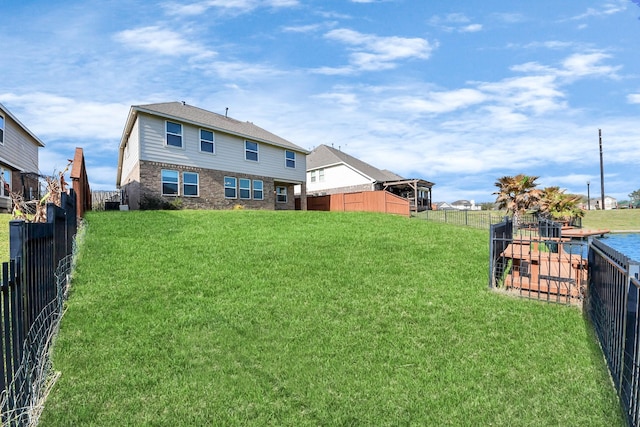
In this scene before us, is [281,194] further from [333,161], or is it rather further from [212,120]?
[333,161]

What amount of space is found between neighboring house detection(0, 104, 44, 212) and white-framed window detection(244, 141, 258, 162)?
37.1 feet

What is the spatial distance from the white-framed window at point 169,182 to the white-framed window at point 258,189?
544cm

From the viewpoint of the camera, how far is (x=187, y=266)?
7641 millimetres

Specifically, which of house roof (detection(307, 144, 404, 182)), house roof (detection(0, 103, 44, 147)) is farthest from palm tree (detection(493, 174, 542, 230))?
house roof (detection(0, 103, 44, 147))

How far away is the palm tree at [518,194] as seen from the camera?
2155 centimetres

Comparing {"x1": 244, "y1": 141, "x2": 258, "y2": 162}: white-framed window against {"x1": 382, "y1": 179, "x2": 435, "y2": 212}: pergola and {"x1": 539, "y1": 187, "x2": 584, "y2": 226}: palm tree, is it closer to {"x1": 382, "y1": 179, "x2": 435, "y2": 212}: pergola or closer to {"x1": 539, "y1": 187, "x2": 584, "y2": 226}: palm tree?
{"x1": 382, "y1": 179, "x2": 435, "y2": 212}: pergola

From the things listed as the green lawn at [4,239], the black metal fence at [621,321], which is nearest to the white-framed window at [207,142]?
the green lawn at [4,239]

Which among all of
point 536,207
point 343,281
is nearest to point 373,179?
point 536,207

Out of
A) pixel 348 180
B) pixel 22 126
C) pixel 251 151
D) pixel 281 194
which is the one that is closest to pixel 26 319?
pixel 251 151

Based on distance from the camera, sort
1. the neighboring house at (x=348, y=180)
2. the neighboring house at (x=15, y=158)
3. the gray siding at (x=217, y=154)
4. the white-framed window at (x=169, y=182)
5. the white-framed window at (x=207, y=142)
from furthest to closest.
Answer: the neighboring house at (x=348, y=180)
the white-framed window at (x=207, y=142)
the neighboring house at (x=15, y=158)
the white-framed window at (x=169, y=182)
the gray siding at (x=217, y=154)

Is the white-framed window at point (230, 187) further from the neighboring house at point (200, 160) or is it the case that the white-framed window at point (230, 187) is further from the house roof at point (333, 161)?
the house roof at point (333, 161)

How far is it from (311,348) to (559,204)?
2738cm

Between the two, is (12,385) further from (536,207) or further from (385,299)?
(536,207)

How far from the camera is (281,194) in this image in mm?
28203
